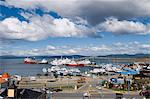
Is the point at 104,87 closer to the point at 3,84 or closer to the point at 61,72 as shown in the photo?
the point at 3,84

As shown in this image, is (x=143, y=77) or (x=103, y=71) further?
(x=103, y=71)

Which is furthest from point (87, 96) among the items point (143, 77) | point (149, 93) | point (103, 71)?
point (103, 71)

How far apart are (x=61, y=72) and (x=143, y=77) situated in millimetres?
51301

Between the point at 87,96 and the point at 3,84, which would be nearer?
the point at 3,84

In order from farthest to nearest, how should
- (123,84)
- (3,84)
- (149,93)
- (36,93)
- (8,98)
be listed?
(123,84) < (149,93) < (3,84) < (36,93) < (8,98)

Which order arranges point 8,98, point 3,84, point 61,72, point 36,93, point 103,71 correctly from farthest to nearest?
point 103,71 → point 61,72 → point 3,84 → point 36,93 → point 8,98

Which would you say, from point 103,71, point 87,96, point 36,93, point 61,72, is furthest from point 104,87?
point 103,71

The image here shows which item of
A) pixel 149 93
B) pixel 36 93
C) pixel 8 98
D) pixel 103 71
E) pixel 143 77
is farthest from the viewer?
pixel 103 71

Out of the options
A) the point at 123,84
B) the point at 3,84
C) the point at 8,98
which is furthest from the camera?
the point at 123,84

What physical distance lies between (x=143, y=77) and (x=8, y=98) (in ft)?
168

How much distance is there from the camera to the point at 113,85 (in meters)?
74.0

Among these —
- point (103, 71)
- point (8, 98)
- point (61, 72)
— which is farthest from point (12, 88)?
point (103, 71)

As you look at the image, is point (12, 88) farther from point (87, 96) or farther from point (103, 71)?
point (103, 71)

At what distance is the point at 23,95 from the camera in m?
36.8
